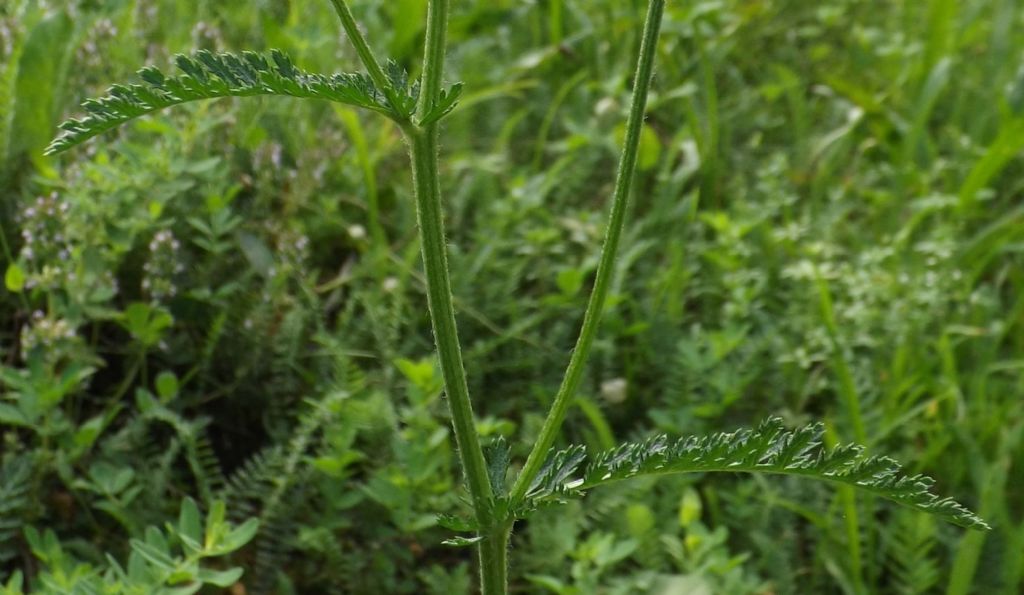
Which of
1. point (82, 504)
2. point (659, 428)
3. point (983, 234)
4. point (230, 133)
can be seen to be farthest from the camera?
point (983, 234)

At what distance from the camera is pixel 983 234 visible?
8.06 feet

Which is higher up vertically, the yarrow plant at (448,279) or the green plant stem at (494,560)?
the yarrow plant at (448,279)

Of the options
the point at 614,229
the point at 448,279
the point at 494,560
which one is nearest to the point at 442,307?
the point at 448,279

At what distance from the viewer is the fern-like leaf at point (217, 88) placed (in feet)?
3.23

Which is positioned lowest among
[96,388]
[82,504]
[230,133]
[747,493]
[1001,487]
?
[1001,487]

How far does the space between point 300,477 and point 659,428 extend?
0.65 meters

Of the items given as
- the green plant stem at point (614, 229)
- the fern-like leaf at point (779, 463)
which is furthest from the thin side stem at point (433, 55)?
the fern-like leaf at point (779, 463)

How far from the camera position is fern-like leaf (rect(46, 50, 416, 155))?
0.98m

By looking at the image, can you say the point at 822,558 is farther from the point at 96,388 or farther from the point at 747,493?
the point at 96,388

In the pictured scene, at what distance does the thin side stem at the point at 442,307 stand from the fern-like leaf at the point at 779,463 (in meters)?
0.11

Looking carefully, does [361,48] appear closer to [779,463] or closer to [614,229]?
[614,229]

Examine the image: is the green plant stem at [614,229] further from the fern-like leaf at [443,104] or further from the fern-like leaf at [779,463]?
the fern-like leaf at [443,104]

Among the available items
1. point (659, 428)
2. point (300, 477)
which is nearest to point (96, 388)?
point (300, 477)

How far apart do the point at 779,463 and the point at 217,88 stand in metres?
0.61
